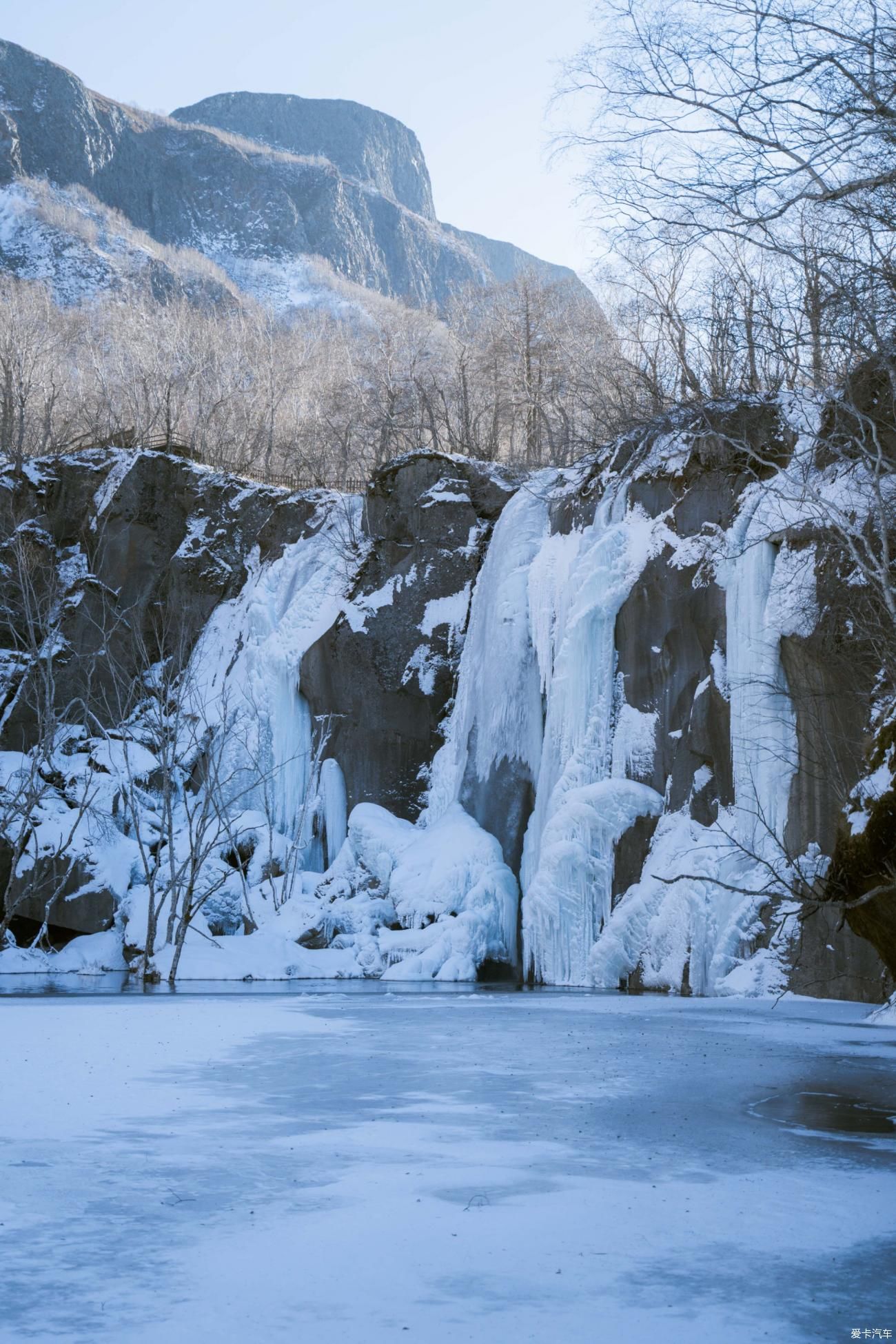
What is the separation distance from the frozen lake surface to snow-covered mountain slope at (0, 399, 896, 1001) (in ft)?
6.42

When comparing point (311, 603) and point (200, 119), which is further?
point (200, 119)

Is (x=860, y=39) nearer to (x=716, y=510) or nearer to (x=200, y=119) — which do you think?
(x=716, y=510)

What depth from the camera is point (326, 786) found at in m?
21.2

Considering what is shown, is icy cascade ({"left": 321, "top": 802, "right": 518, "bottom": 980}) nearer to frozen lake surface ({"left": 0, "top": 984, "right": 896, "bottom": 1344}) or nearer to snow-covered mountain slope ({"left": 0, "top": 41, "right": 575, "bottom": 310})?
frozen lake surface ({"left": 0, "top": 984, "right": 896, "bottom": 1344})

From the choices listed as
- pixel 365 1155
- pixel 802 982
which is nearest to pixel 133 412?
pixel 802 982

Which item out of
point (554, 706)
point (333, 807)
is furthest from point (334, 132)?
point (554, 706)

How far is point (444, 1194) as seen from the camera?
3629 millimetres

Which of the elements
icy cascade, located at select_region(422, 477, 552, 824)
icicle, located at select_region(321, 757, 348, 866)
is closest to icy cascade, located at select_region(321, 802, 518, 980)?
icy cascade, located at select_region(422, 477, 552, 824)

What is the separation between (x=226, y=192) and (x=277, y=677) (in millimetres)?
68457

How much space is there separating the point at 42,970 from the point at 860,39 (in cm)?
1662

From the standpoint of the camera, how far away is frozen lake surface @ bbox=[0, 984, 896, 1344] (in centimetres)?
264

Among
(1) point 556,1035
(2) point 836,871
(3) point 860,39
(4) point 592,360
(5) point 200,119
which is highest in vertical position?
(5) point 200,119

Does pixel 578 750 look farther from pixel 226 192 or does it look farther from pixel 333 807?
pixel 226 192

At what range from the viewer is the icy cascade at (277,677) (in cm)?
2111
